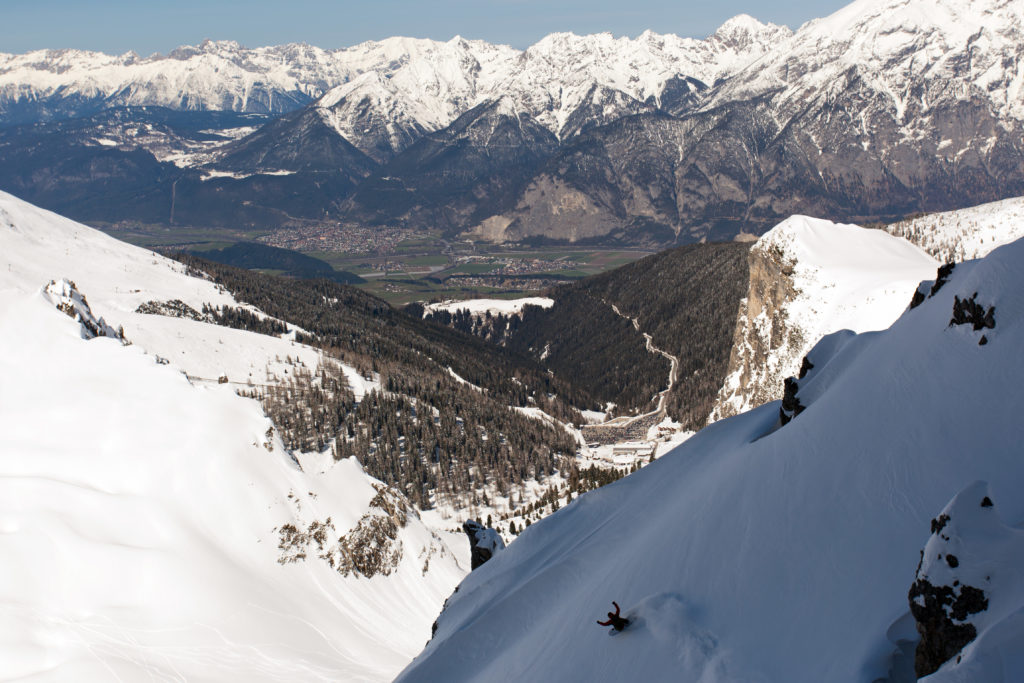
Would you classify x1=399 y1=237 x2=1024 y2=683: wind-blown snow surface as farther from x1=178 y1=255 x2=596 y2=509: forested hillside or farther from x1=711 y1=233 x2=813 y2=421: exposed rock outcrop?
x1=178 y1=255 x2=596 y2=509: forested hillside

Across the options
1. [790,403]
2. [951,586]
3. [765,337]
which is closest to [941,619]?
[951,586]

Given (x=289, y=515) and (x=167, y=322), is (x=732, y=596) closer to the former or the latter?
(x=289, y=515)

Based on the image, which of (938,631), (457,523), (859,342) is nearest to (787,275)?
(457,523)

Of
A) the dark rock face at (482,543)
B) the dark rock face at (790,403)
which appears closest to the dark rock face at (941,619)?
the dark rock face at (790,403)

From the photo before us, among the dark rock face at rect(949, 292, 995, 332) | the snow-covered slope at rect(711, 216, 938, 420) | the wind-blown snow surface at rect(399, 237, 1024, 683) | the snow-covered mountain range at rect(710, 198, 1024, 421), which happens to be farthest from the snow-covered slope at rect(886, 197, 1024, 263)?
the wind-blown snow surface at rect(399, 237, 1024, 683)

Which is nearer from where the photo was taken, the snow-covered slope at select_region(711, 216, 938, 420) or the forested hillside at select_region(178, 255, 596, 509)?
the snow-covered slope at select_region(711, 216, 938, 420)

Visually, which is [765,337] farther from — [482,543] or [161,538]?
[161,538]

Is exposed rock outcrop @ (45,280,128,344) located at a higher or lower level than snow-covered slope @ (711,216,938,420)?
higher
